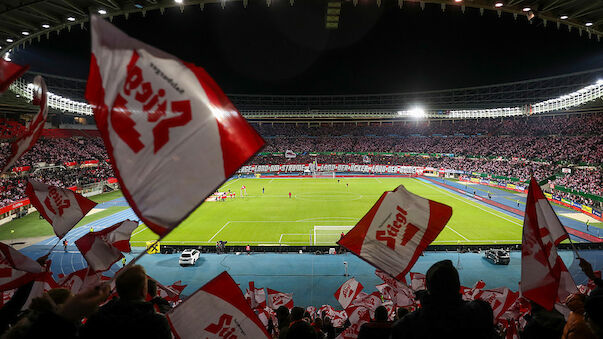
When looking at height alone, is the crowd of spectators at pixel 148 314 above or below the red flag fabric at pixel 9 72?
below

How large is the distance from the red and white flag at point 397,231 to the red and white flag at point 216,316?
9.09 ft

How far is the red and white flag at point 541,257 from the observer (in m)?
5.13

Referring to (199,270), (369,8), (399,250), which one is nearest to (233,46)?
(369,8)

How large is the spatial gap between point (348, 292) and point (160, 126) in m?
7.57

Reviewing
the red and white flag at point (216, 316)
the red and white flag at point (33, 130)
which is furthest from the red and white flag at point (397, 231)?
the red and white flag at point (33, 130)

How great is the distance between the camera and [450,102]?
85375 millimetres

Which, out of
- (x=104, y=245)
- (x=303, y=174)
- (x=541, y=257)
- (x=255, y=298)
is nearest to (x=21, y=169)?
(x=104, y=245)

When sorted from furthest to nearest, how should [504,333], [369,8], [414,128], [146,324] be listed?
[414,128], [369,8], [504,333], [146,324]

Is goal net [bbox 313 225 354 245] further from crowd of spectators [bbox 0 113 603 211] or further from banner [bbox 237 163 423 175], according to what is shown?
banner [bbox 237 163 423 175]

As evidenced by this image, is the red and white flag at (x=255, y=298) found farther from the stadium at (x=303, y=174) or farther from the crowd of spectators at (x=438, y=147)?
the crowd of spectators at (x=438, y=147)

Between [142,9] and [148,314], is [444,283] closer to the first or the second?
[148,314]

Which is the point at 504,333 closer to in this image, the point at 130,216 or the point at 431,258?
the point at 431,258

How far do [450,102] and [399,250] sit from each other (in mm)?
91661

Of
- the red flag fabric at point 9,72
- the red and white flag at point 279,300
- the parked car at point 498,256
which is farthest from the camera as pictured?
the parked car at point 498,256
